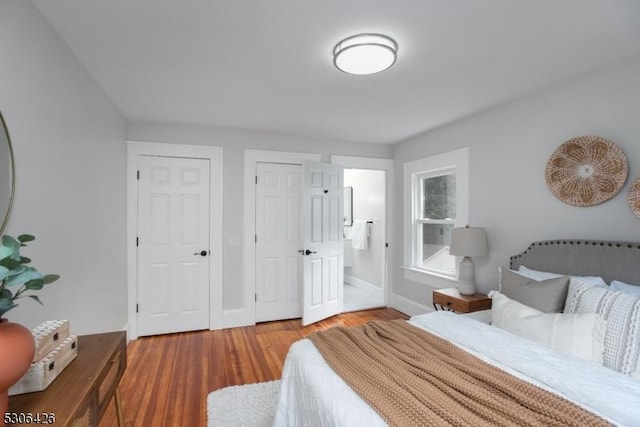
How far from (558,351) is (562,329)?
12 cm

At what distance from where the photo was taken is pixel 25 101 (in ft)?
4.79

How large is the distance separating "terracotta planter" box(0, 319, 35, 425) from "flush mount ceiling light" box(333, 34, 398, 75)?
1.90 metres

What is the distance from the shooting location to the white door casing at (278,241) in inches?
152

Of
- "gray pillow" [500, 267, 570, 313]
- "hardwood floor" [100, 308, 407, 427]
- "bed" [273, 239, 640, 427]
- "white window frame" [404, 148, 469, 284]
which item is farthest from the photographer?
"white window frame" [404, 148, 469, 284]

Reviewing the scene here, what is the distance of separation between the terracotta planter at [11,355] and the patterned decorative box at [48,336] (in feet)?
0.71

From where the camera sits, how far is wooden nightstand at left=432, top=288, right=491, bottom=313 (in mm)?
2780

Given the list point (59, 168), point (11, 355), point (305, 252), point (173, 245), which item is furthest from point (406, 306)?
point (11, 355)

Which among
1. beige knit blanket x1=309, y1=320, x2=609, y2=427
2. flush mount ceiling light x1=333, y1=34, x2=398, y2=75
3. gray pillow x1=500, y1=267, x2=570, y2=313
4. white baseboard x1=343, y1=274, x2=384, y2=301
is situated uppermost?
flush mount ceiling light x1=333, y1=34, x2=398, y2=75

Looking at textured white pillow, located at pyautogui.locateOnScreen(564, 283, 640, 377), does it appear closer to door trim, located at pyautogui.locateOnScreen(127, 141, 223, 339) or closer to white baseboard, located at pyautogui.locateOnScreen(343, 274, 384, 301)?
white baseboard, located at pyautogui.locateOnScreen(343, 274, 384, 301)

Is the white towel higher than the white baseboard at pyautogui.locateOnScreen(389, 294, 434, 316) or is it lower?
higher

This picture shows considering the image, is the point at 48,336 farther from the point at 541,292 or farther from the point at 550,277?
the point at 550,277

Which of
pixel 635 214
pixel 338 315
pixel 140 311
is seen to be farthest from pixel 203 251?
pixel 635 214

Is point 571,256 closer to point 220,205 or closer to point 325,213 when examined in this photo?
point 325,213

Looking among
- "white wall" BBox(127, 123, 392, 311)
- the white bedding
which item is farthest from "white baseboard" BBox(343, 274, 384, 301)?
the white bedding
